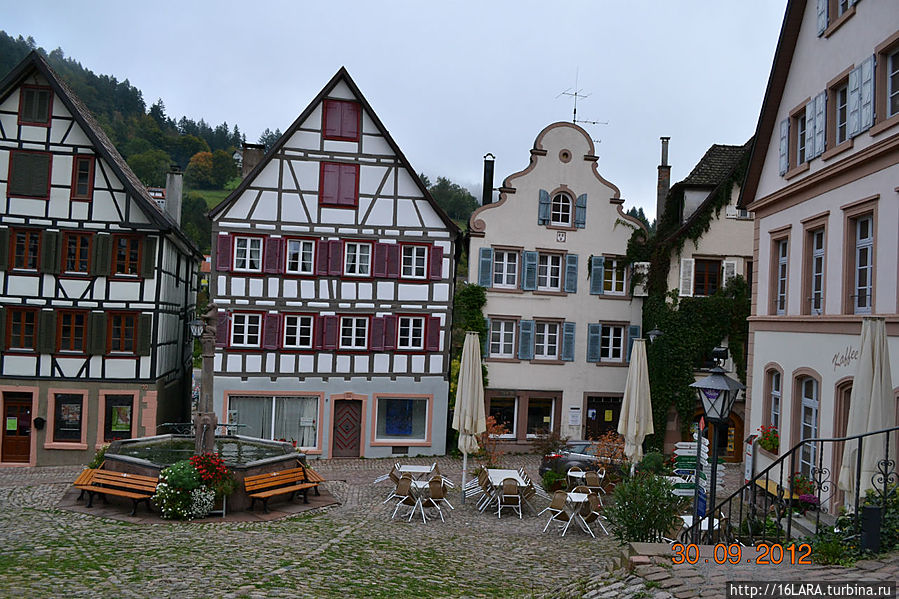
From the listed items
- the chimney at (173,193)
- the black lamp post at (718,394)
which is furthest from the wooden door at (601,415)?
the chimney at (173,193)

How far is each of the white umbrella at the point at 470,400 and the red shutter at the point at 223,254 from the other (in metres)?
9.69

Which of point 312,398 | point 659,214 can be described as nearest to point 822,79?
Result: point 659,214

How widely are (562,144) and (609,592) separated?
20.3m

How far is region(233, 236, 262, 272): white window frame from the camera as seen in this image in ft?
76.6

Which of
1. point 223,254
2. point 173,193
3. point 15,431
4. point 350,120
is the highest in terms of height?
point 350,120

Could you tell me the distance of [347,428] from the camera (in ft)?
79.0

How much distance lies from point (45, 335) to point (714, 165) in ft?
72.7

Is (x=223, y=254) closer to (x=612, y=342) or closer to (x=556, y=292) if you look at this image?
(x=556, y=292)

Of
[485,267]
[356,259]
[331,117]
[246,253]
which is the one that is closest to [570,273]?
[485,267]

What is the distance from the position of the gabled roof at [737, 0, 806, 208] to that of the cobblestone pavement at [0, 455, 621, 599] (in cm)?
879

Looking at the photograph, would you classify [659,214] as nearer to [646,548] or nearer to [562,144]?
[562,144]

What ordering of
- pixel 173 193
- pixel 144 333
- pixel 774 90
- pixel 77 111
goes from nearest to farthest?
pixel 774 90
pixel 77 111
pixel 144 333
pixel 173 193

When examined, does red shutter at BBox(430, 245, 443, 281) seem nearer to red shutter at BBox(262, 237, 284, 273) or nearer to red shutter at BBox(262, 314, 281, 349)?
red shutter at BBox(262, 237, 284, 273)

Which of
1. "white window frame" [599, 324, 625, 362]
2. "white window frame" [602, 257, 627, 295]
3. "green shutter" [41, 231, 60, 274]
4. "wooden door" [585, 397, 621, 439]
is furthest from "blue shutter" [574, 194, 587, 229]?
"green shutter" [41, 231, 60, 274]
